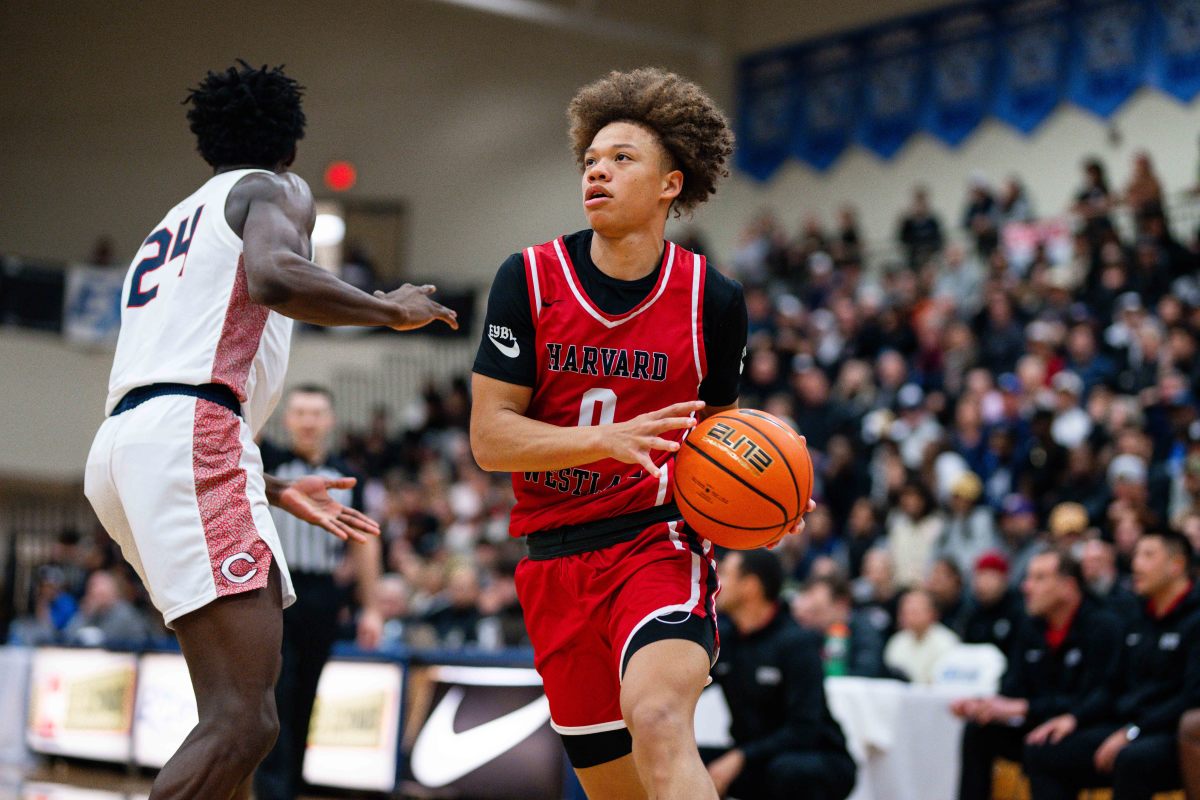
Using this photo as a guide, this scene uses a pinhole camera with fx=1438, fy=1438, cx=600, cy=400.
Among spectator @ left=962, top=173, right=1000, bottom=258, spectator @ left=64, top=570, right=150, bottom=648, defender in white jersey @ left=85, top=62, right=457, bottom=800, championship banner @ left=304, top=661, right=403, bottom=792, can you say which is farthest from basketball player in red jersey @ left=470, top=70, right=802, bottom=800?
spectator @ left=962, top=173, right=1000, bottom=258

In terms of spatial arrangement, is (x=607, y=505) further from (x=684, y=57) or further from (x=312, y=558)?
(x=684, y=57)

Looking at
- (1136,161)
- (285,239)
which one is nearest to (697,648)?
(285,239)

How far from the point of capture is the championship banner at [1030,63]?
20594 mm

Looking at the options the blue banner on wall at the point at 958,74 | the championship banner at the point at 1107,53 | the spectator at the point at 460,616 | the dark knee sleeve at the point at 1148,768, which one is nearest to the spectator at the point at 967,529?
the spectator at the point at 460,616

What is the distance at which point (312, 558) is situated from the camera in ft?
24.0

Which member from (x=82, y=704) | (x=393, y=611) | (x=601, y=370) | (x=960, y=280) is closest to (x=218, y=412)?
(x=601, y=370)

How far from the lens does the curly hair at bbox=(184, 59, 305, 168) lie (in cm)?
427

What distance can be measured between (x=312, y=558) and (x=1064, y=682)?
12.8 ft

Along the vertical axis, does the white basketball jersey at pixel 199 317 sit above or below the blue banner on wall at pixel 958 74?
below

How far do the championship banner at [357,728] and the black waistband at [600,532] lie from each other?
17.3ft

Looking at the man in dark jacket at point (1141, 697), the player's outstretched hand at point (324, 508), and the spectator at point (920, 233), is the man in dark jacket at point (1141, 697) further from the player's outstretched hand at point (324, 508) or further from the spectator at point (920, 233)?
the spectator at point (920, 233)

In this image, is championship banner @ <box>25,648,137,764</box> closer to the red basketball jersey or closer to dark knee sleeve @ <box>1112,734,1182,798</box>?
dark knee sleeve @ <box>1112,734,1182,798</box>

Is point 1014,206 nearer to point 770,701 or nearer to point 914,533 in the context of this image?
point 914,533

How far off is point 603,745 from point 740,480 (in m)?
0.88
